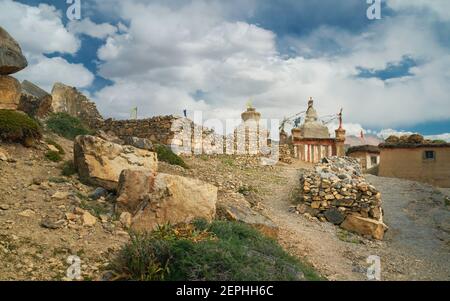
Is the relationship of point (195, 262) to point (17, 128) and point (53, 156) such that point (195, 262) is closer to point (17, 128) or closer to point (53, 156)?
point (53, 156)

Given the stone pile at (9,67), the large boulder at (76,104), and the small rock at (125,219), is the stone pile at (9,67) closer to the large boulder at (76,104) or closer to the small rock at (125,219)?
the small rock at (125,219)

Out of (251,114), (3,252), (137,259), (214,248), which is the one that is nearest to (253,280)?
(214,248)

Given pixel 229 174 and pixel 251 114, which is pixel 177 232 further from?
pixel 251 114

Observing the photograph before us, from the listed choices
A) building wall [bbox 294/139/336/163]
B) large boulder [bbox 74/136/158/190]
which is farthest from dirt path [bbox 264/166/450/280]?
building wall [bbox 294/139/336/163]

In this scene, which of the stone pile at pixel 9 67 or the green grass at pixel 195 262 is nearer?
the green grass at pixel 195 262

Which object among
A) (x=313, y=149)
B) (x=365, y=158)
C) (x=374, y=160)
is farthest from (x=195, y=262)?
(x=374, y=160)

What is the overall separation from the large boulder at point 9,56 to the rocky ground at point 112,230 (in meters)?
2.63

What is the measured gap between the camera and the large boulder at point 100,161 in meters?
8.94

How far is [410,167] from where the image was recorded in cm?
2309

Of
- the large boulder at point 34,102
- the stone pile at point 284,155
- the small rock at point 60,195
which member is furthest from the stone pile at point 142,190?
the stone pile at point 284,155

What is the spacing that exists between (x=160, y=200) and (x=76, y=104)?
16013 millimetres

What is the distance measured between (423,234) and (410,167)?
12750 mm

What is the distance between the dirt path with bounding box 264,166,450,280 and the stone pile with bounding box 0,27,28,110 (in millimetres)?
8651

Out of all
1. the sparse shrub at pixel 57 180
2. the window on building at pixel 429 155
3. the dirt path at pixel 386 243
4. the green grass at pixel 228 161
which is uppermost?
the window on building at pixel 429 155
